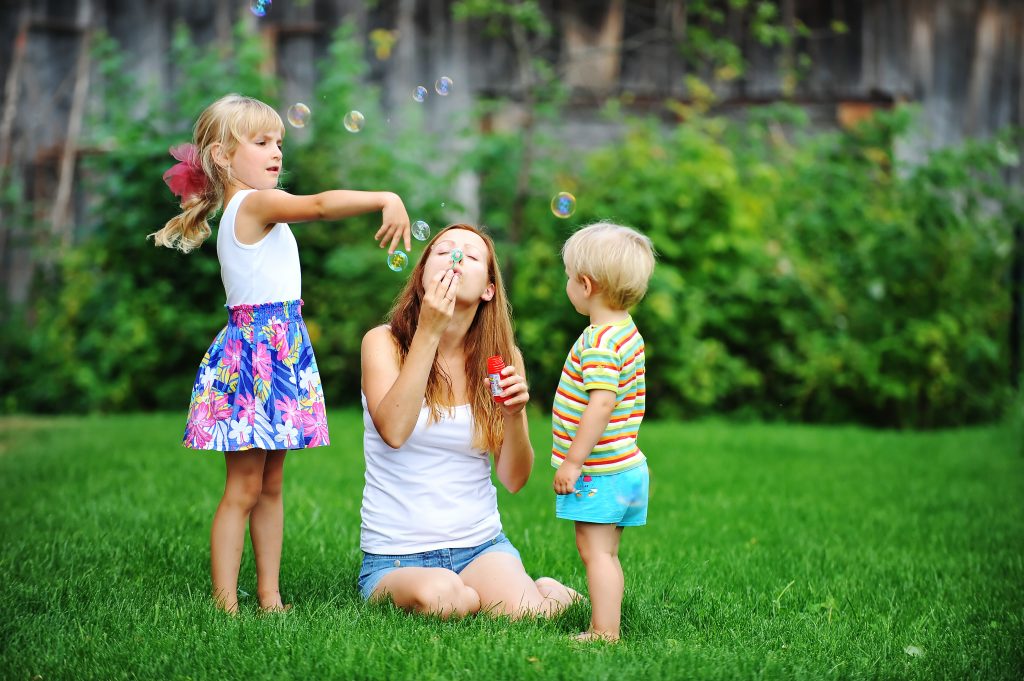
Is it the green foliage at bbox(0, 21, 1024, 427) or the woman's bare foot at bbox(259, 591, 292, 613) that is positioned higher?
the green foliage at bbox(0, 21, 1024, 427)

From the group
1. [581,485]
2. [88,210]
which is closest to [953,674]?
[581,485]

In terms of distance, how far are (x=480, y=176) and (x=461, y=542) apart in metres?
5.79

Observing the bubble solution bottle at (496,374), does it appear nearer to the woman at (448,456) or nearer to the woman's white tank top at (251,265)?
the woman at (448,456)

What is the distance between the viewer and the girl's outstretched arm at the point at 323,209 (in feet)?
8.54

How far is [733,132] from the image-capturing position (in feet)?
27.7

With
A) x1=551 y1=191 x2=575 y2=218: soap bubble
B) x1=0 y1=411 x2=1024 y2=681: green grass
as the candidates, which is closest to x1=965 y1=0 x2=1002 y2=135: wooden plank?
x1=0 y1=411 x2=1024 y2=681: green grass

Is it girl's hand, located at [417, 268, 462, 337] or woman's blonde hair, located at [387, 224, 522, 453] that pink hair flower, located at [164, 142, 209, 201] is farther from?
girl's hand, located at [417, 268, 462, 337]

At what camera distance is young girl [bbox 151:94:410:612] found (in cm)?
283

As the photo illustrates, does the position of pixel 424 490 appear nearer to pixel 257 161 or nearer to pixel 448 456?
pixel 448 456

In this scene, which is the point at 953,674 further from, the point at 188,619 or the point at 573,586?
the point at 188,619

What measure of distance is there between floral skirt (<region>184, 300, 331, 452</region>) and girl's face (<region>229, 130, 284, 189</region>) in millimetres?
339

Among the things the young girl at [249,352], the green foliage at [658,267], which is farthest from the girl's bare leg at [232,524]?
the green foliage at [658,267]

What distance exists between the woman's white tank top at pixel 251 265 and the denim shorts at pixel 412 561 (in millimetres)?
775

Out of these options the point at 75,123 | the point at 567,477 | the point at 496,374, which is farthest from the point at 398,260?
the point at 75,123
